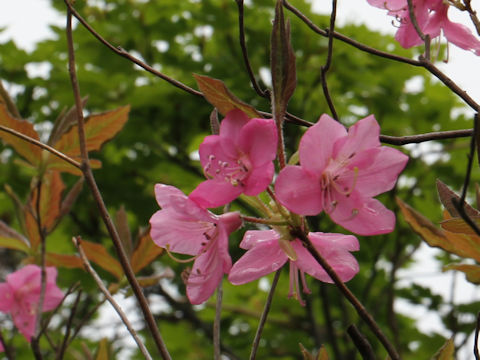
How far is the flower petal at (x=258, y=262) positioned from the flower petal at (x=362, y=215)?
3.2 inches

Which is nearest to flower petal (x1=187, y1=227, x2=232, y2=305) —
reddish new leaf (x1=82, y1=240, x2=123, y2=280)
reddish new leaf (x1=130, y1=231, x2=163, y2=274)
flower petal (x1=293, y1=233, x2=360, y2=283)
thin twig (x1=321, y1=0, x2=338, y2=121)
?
flower petal (x1=293, y1=233, x2=360, y2=283)

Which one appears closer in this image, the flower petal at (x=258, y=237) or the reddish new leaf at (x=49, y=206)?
the flower petal at (x=258, y=237)

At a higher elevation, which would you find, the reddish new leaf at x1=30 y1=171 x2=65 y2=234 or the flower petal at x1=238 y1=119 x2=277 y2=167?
the flower petal at x1=238 y1=119 x2=277 y2=167

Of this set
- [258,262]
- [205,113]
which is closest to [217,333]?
[258,262]

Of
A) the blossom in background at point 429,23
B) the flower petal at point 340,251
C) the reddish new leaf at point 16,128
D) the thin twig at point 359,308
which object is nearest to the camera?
the thin twig at point 359,308

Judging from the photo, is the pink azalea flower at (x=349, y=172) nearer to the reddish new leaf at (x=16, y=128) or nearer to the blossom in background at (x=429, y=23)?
the blossom in background at (x=429, y=23)

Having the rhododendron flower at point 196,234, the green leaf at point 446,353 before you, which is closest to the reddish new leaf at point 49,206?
the rhododendron flower at point 196,234

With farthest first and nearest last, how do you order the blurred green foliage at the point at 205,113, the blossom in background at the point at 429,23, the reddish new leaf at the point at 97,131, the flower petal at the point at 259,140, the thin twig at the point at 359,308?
the blurred green foliage at the point at 205,113
the reddish new leaf at the point at 97,131
the blossom in background at the point at 429,23
the flower petal at the point at 259,140
the thin twig at the point at 359,308

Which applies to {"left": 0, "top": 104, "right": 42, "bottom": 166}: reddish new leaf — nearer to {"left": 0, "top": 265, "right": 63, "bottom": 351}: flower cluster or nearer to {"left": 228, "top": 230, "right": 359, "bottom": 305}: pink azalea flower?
{"left": 0, "top": 265, "right": 63, "bottom": 351}: flower cluster

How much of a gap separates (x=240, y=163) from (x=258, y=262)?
0.42ft

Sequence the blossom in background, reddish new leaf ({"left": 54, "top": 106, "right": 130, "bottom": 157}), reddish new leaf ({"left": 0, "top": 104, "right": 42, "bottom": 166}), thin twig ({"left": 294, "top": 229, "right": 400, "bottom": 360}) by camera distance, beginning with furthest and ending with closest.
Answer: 1. reddish new leaf ({"left": 54, "top": 106, "right": 130, "bottom": 157})
2. reddish new leaf ({"left": 0, "top": 104, "right": 42, "bottom": 166})
3. the blossom in background
4. thin twig ({"left": 294, "top": 229, "right": 400, "bottom": 360})

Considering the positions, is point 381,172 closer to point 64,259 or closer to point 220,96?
point 220,96

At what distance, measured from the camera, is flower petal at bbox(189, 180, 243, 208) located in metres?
0.65

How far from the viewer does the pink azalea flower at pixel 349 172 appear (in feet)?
2.15
